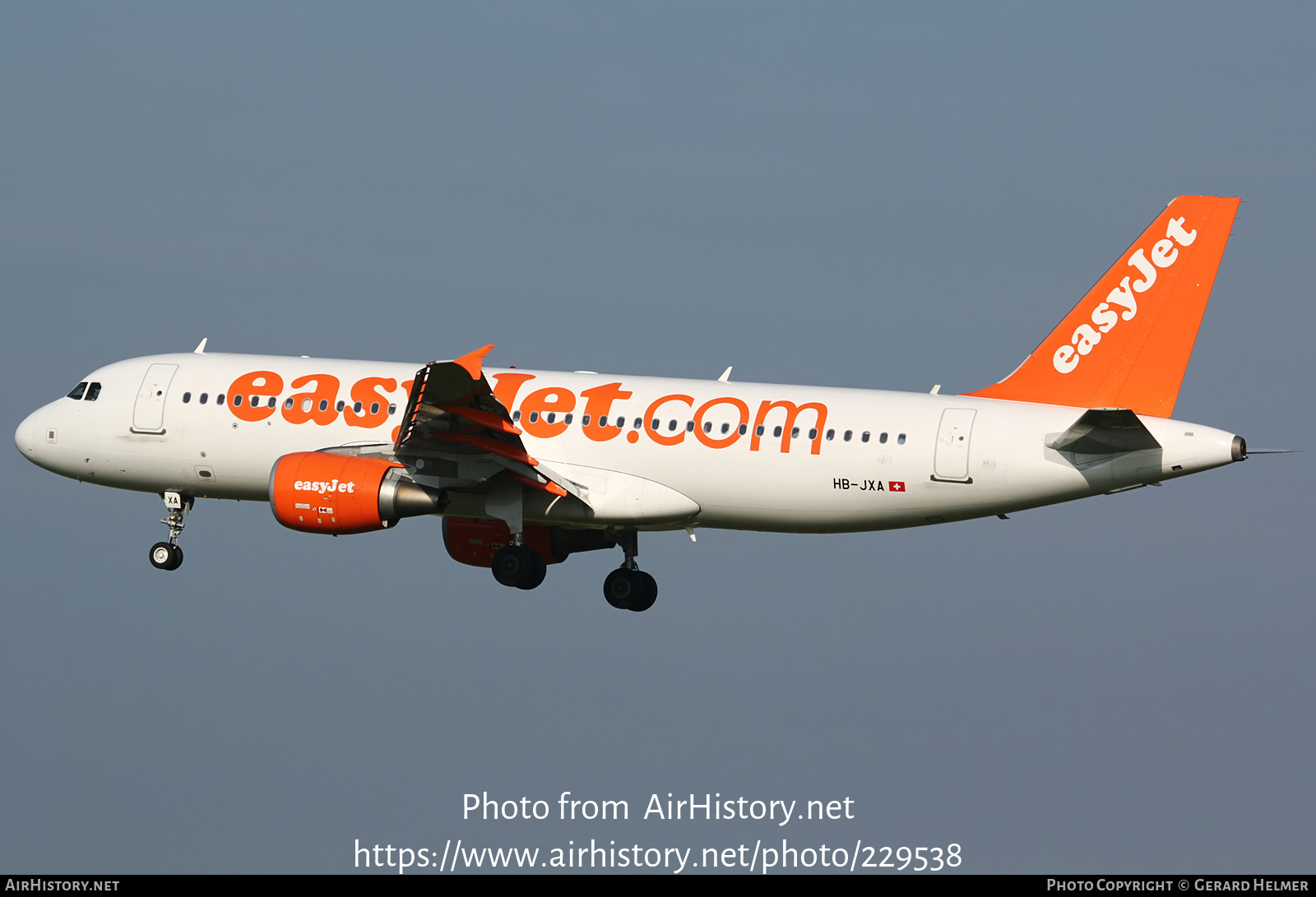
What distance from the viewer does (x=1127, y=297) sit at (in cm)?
3706

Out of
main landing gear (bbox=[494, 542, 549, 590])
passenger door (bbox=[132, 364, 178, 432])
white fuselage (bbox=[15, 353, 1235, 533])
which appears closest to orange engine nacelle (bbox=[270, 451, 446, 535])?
white fuselage (bbox=[15, 353, 1235, 533])

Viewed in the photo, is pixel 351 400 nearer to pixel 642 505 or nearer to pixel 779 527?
pixel 642 505

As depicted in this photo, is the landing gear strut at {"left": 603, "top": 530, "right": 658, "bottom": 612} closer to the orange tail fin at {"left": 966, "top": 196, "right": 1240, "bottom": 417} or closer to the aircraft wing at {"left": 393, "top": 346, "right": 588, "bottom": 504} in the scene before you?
the aircraft wing at {"left": 393, "top": 346, "right": 588, "bottom": 504}

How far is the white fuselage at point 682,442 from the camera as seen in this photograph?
1433 inches

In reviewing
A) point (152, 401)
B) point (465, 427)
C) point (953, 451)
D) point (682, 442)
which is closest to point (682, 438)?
point (682, 442)

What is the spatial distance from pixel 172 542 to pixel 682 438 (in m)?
13.0

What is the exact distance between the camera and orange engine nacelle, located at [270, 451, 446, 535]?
3725 centimetres

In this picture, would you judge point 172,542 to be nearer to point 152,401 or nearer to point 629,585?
point 152,401

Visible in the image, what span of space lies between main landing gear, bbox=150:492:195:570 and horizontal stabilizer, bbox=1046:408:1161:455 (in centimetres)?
1992

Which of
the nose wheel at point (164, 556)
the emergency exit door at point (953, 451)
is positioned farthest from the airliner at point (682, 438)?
the nose wheel at point (164, 556)

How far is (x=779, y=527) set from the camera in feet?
126

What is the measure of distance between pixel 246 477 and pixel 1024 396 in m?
17.2

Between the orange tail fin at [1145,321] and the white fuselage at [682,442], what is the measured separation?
72 cm

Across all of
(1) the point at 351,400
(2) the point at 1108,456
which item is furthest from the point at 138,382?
(2) the point at 1108,456
